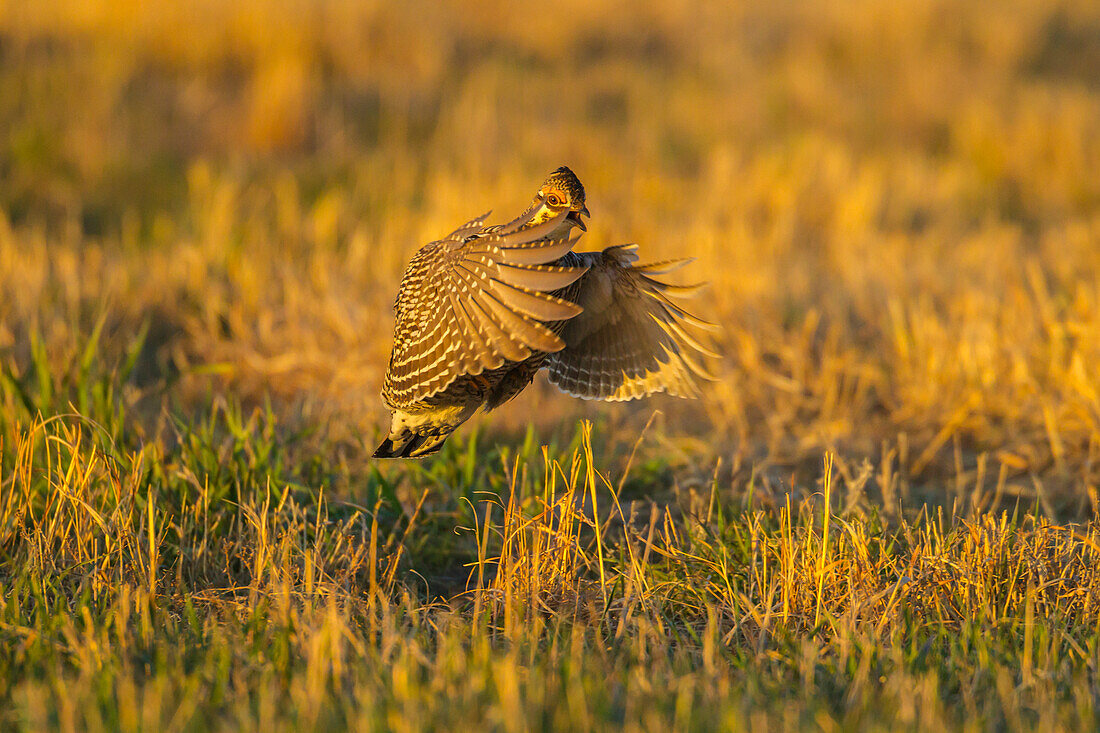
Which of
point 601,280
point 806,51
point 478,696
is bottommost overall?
point 478,696

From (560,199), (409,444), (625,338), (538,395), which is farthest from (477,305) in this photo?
(538,395)

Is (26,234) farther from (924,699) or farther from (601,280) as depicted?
(924,699)

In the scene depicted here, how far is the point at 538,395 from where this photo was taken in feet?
18.7

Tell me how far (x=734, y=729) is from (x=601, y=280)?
4.98 ft

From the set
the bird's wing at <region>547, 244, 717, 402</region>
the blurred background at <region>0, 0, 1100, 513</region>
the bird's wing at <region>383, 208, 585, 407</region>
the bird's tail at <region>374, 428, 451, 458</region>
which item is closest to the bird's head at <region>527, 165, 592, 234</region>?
the bird's wing at <region>383, 208, 585, 407</region>

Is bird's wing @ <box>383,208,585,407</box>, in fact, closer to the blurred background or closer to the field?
the field

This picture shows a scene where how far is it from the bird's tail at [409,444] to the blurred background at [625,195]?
0.79 meters

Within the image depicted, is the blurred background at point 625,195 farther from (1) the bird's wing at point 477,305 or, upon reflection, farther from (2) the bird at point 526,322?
(1) the bird's wing at point 477,305

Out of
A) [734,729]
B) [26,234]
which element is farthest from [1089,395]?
[26,234]

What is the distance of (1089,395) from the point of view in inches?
183

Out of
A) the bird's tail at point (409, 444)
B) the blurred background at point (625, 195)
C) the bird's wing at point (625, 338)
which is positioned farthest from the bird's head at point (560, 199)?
the blurred background at point (625, 195)

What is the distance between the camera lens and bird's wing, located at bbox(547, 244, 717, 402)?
3369 millimetres

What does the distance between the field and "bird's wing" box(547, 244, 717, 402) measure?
341 mm

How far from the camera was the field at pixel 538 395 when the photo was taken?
2.71 m
